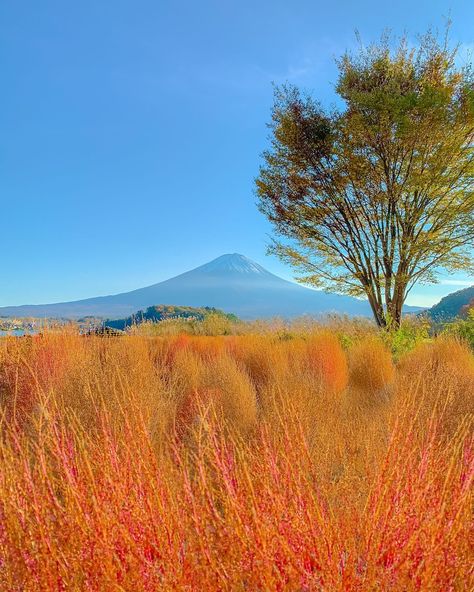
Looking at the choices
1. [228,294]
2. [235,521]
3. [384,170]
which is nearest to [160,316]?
[384,170]

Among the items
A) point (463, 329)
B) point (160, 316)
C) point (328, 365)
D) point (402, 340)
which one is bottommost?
point (328, 365)

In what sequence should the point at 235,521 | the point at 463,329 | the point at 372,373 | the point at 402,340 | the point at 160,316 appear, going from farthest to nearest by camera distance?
the point at 160,316, the point at 463,329, the point at 402,340, the point at 372,373, the point at 235,521

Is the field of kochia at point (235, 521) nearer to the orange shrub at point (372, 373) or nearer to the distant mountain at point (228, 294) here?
the orange shrub at point (372, 373)

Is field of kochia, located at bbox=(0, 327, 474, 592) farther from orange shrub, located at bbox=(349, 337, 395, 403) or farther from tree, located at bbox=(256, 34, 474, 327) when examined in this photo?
tree, located at bbox=(256, 34, 474, 327)

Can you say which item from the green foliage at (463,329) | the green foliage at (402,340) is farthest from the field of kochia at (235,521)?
the green foliage at (463,329)

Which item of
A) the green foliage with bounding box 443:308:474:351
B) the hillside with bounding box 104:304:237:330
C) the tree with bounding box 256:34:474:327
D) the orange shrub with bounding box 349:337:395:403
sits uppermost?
the tree with bounding box 256:34:474:327

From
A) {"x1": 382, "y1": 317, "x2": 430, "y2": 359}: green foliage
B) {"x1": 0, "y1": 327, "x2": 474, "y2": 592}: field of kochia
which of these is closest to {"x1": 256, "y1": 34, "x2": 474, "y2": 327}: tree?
{"x1": 382, "y1": 317, "x2": 430, "y2": 359}: green foliage

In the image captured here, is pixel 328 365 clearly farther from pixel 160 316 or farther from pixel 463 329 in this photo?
pixel 160 316

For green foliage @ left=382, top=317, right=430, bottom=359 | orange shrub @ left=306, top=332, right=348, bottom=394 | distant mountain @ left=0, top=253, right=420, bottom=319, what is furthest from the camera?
distant mountain @ left=0, top=253, right=420, bottom=319

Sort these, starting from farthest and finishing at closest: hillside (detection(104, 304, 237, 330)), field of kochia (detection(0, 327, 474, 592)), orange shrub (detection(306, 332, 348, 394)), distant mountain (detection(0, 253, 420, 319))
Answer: distant mountain (detection(0, 253, 420, 319)) → hillside (detection(104, 304, 237, 330)) → orange shrub (detection(306, 332, 348, 394)) → field of kochia (detection(0, 327, 474, 592))

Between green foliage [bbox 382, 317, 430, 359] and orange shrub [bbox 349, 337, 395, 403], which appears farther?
green foliage [bbox 382, 317, 430, 359]

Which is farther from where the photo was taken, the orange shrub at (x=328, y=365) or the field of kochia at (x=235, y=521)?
the orange shrub at (x=328, y=365)

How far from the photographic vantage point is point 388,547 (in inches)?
69.2

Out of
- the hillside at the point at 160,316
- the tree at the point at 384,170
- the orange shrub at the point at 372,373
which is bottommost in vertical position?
the orange shrub at the point at 372,373
